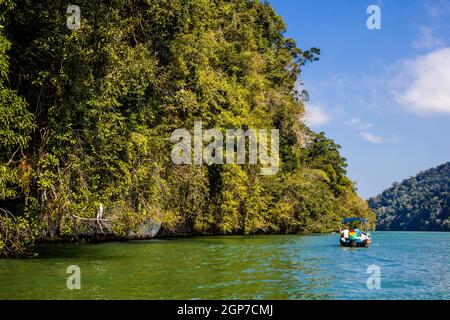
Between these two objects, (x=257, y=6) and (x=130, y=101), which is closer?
(x=130, y=101)

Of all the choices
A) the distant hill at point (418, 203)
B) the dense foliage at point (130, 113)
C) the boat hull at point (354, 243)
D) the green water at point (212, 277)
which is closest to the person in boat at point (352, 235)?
the boat hull at point (354, 243)

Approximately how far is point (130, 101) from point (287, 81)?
3003cm

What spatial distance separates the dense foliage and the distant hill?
276 ft

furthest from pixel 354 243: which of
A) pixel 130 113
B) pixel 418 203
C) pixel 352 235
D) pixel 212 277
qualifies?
pixel 418 203

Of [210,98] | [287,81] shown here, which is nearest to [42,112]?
[210,98]

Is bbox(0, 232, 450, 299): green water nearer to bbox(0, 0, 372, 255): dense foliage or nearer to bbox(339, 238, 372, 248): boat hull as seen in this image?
bbox(0, 0, 372, 255): dense foliage

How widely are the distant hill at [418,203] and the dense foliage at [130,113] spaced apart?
3308 inches

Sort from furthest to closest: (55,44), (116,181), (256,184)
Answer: (256,184) < (116,181) < (55,44)

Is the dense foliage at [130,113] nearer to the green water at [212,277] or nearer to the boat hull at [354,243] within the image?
the green water at [212,277]

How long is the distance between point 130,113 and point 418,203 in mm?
125353

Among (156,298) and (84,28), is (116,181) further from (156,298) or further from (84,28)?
(156,298)

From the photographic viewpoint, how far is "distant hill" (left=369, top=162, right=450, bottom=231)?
397 feet

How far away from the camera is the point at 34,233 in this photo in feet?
55.6

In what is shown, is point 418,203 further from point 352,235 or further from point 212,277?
point 212,277
